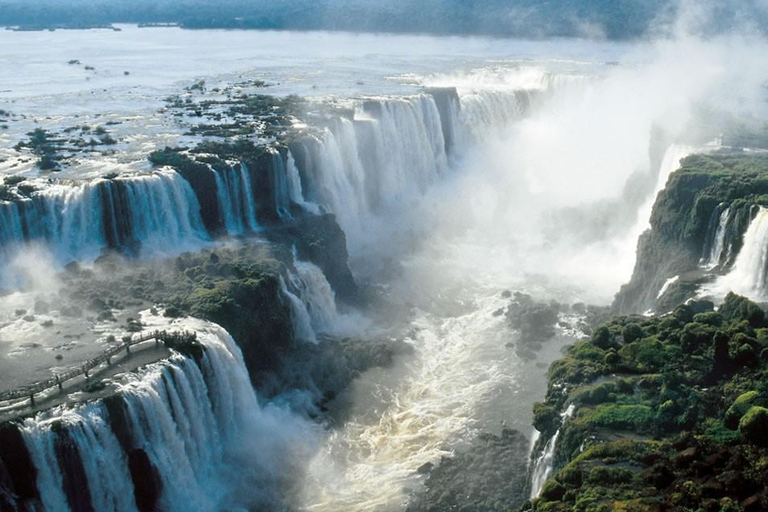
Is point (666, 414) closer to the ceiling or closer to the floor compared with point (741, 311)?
closer to the floor

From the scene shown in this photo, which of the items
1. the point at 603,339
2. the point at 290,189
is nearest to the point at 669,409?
the point at 603,339

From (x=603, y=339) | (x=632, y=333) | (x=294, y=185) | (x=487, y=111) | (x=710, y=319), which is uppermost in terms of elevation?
(x=487, y=111)

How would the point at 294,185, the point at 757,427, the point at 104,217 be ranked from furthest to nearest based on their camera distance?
1. the point at 294,185
2. the point at 104,217
3. the point at 757,427

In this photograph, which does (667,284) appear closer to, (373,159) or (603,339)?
(603,339)

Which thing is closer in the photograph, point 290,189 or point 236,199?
point 236,199

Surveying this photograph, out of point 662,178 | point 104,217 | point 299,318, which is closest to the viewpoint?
point 299,318

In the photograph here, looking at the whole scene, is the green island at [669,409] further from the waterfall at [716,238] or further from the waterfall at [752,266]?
the waterfall at [752,266]

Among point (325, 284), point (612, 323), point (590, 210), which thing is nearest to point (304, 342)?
point (325, 284)
